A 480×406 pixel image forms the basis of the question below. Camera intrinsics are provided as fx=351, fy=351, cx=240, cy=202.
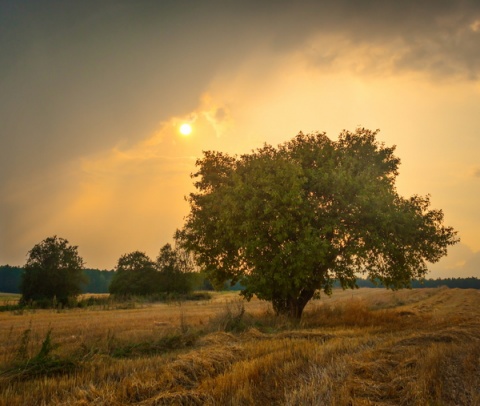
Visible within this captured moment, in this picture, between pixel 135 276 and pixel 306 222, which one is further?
pixel 135 276

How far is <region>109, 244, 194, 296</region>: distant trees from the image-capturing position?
231 ft

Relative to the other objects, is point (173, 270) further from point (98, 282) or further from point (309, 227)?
point (98, 282)

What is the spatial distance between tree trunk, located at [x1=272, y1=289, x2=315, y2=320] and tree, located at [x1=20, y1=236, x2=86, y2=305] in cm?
4345

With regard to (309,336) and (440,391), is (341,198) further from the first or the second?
(440,391)

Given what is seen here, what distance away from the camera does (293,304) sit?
20.2 metres

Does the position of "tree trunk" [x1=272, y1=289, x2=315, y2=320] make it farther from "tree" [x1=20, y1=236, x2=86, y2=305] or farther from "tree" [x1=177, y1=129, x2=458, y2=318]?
"tree" [x1=20, y1=236, x2=86, y2=305]

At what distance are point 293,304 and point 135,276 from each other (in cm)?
5749

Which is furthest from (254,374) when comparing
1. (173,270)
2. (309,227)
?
(173,270)

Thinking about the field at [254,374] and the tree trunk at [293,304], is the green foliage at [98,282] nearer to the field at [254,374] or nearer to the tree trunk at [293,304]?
the tree trunk at [293,304]

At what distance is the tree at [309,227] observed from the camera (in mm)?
17812

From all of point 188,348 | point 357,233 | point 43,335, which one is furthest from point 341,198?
point 43,335

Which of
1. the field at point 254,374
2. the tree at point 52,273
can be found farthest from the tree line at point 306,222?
the tree at point 52,273

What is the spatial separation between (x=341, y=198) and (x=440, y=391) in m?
13.5

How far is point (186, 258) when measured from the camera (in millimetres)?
76062
